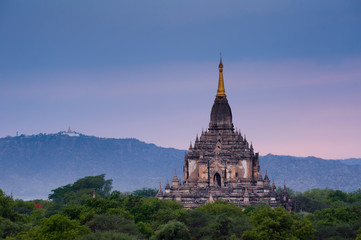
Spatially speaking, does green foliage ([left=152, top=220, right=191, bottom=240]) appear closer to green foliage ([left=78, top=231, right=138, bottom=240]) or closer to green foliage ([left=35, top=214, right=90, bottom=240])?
green foliage ([left=78, top=231, right=138, bottom=240])

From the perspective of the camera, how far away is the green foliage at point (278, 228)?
68.3 m

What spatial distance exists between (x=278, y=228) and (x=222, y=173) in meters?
36.8

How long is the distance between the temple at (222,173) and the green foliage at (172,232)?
26.6m

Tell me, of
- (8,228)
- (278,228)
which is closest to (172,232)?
(278,228)

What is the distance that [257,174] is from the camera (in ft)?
359

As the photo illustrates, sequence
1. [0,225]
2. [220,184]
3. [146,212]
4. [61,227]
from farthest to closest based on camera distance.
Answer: [220,184], [146,212], [0,225], [61,227]

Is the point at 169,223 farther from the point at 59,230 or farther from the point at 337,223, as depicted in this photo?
the point at 337,223

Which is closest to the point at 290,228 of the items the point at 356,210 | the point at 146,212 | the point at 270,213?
the point at 270,213

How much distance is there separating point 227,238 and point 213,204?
18726mm

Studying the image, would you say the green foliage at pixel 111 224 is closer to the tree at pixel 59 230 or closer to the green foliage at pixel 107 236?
the tree at pixel 59 230

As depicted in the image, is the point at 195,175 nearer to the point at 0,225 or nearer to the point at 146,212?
the point at 146,212

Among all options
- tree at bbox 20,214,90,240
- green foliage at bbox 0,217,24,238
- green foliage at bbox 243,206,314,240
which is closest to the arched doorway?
green foliage at bbox 0,217,24,238

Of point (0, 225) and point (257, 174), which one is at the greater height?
point (257, 174)

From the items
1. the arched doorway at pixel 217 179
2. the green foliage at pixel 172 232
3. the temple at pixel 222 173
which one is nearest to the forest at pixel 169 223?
the green foliage at pixel 172 232
